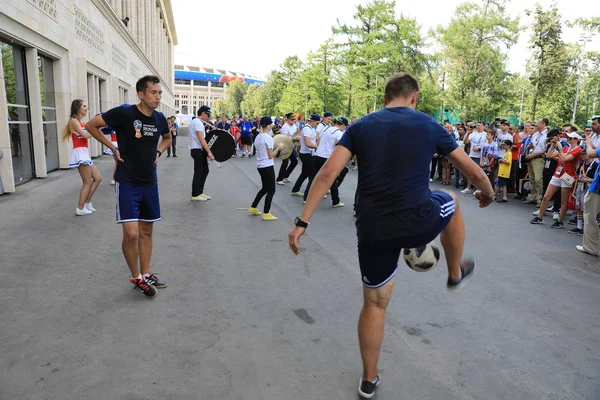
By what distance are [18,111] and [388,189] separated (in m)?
11.7

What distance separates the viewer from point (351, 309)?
415cm

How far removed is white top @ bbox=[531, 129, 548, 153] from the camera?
11.1 meters

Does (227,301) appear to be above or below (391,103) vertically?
below

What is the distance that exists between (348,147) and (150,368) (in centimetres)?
202

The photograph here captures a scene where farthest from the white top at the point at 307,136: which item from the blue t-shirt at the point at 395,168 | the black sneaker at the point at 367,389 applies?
the black sneaker at the point at 367,389

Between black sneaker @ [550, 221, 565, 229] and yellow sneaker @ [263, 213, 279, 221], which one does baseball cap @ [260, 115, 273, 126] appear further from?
black sneaker @ [550, 221, 565, 229]

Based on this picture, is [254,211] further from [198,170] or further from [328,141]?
[328,141]

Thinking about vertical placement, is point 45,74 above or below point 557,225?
above

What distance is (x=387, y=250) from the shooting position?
8.74 ft

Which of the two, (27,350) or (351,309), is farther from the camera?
(351,309)

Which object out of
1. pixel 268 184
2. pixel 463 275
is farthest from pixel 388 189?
pixel 268 184

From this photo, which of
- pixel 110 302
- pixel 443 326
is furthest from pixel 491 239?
pixel 110 302

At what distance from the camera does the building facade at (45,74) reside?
10046mm

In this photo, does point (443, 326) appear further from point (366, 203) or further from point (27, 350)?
point (27, 350)
